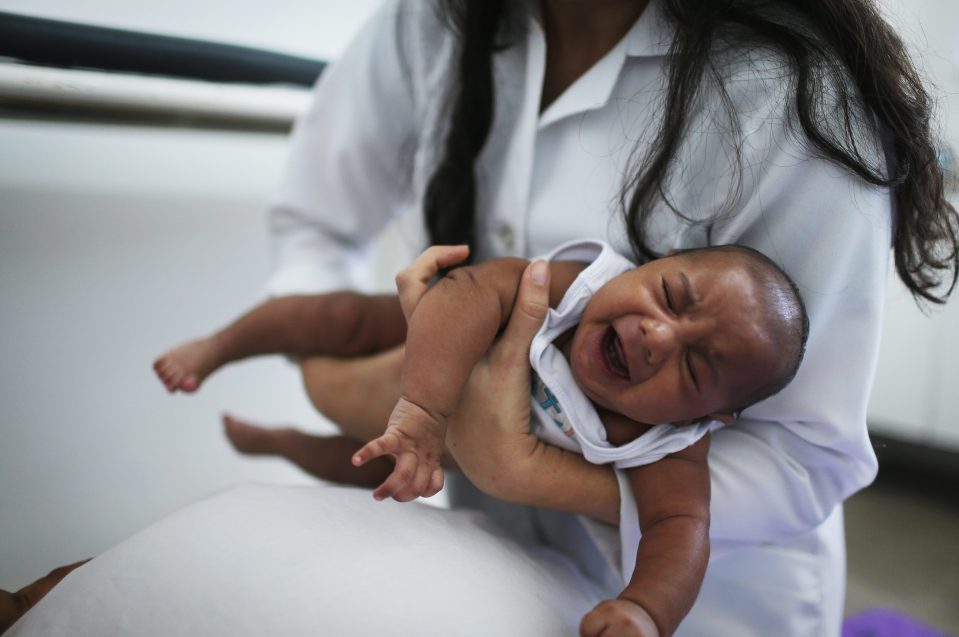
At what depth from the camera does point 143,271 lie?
0.96 metres

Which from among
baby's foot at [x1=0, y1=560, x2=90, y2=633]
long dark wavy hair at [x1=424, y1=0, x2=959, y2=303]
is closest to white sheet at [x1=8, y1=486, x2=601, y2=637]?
baby's foot at [x1=0, y1=560, x2=90, y2=633]

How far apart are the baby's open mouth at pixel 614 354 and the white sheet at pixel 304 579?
17 cm

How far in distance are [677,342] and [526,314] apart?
0.38ft

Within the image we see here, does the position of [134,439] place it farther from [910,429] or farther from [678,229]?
[910,429]

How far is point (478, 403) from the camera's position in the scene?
0.62m

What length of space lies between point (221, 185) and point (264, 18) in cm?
25

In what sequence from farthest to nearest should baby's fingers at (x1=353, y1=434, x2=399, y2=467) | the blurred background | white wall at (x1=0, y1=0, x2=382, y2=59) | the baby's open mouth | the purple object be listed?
the purple object, white wall at (x1=0, y1=0, x2=382, y2=59), the blurred background, the baby's open mouth, baby's fingers at (x1=353, y1=434, x2=399, y2=467)

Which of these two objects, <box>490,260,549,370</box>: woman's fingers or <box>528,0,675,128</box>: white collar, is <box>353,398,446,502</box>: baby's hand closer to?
<box>490,260,549,370</box>: woman's fingers

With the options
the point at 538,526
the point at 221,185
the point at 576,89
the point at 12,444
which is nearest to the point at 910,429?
the point at 538,526

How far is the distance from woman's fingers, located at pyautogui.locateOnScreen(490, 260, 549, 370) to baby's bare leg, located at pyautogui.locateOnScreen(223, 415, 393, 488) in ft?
0.78

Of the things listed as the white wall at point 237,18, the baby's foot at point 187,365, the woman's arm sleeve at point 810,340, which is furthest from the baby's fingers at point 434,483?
the white wall at point 237,18

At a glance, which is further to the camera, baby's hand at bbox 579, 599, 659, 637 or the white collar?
the white collar

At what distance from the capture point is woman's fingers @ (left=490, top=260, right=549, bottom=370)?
60 cm

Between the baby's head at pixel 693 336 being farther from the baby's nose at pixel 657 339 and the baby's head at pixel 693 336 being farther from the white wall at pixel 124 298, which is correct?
the white wall at pixel 124 298
